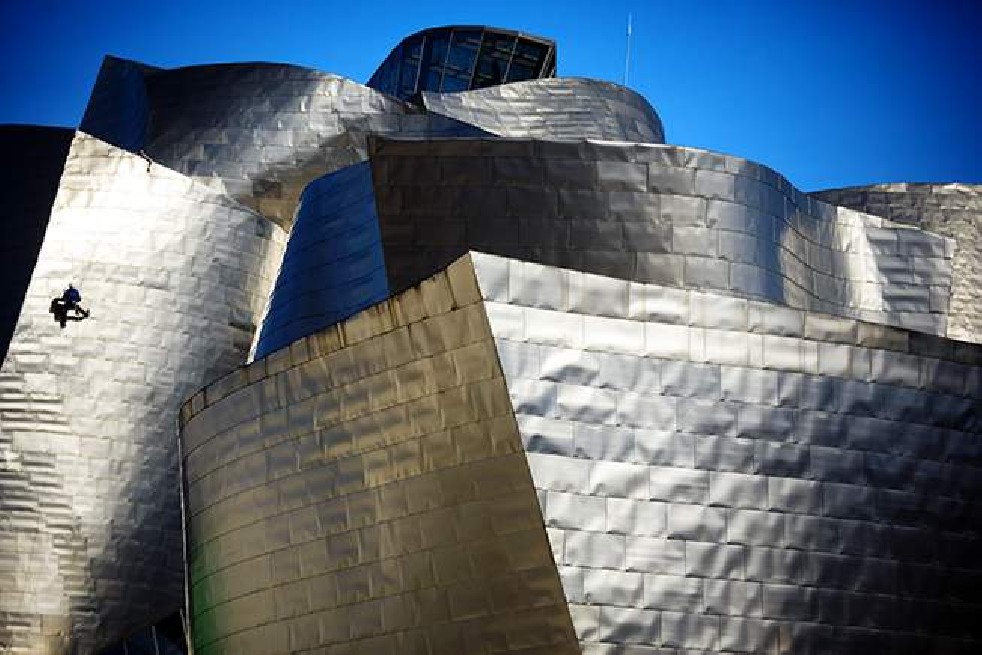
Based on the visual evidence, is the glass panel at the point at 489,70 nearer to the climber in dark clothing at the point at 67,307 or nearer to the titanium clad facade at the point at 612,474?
the climber in dark clothing at the point at 67,307

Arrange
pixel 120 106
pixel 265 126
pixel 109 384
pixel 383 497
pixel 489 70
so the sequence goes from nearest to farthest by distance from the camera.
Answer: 1. pixel 383 497
2. pixel 109 384
3. pixel 265 126
4. pixel 120 106
5. pixel 489 70

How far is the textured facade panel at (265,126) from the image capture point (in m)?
26.5

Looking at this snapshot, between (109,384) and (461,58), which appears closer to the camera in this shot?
(109,384)

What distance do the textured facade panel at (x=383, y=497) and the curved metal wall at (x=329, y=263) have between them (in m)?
2.01

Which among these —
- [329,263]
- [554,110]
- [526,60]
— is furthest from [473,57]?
[329,263]

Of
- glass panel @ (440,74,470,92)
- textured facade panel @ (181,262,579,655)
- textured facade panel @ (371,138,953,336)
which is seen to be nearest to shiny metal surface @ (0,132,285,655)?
textured facade panel @ (181,262,579,655)

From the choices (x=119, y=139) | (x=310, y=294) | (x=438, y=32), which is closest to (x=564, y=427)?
(x=310, y=294)

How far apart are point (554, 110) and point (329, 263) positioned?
9.89 meters

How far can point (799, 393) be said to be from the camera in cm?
1576

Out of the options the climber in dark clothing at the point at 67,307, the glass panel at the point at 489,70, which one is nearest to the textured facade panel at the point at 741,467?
the climber in dark clothing at the point at 67,307

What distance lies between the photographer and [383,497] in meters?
15.5

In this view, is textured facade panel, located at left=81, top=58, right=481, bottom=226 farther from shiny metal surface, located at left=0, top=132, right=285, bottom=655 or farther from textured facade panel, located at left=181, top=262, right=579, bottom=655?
textured facade panel, located at left=181, top=262, right=579, bottom=655

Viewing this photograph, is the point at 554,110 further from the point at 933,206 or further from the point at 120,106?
the point at 120,106

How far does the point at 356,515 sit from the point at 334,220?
15.7 feet
